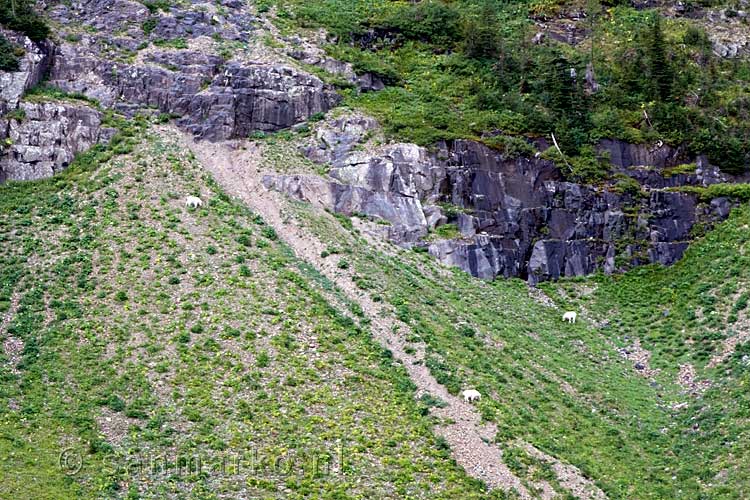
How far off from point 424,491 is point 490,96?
34.3m

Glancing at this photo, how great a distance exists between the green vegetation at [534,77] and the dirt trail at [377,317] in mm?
9378

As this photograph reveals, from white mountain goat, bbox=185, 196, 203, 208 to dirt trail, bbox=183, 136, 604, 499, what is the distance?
3246mm

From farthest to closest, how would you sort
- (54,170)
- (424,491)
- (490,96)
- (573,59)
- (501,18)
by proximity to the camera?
1. (501,18)
2. (573,59)
3. (490,96)
4. (54,170)
5. (424,491)

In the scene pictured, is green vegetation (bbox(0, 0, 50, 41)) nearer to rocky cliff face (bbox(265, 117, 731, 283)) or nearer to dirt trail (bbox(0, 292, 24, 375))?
rocky cliff face (bbox(265, 117, 731, 283))

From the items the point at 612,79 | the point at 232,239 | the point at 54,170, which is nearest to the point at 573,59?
the point at 612,79

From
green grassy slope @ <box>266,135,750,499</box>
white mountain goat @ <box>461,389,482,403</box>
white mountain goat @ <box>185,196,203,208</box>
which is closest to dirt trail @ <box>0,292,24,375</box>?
white mountain goat @ <box>185,196,203,208</box>

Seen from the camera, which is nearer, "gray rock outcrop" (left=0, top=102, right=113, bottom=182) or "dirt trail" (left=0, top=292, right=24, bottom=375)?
"dirt trail" (left=0, top=292, right=24, bottom=375)

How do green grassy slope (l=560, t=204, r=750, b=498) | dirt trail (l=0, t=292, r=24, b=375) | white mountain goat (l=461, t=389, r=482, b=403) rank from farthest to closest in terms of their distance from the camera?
white mountain goat (l=461, t=389, r=482, b=403) < green grassy slope (l=560, t=204, r=750, b=498) < dirt trail (l=0, t=292, r=24, b=375)

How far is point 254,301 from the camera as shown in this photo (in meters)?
38.8

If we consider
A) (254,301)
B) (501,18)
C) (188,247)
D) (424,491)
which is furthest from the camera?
(501,18)

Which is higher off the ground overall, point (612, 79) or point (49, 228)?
point (612, 79)

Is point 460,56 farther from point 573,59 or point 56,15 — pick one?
point 56,15

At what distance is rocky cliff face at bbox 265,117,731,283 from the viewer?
49.8 m

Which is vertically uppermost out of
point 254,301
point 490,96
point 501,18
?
point 501,18
